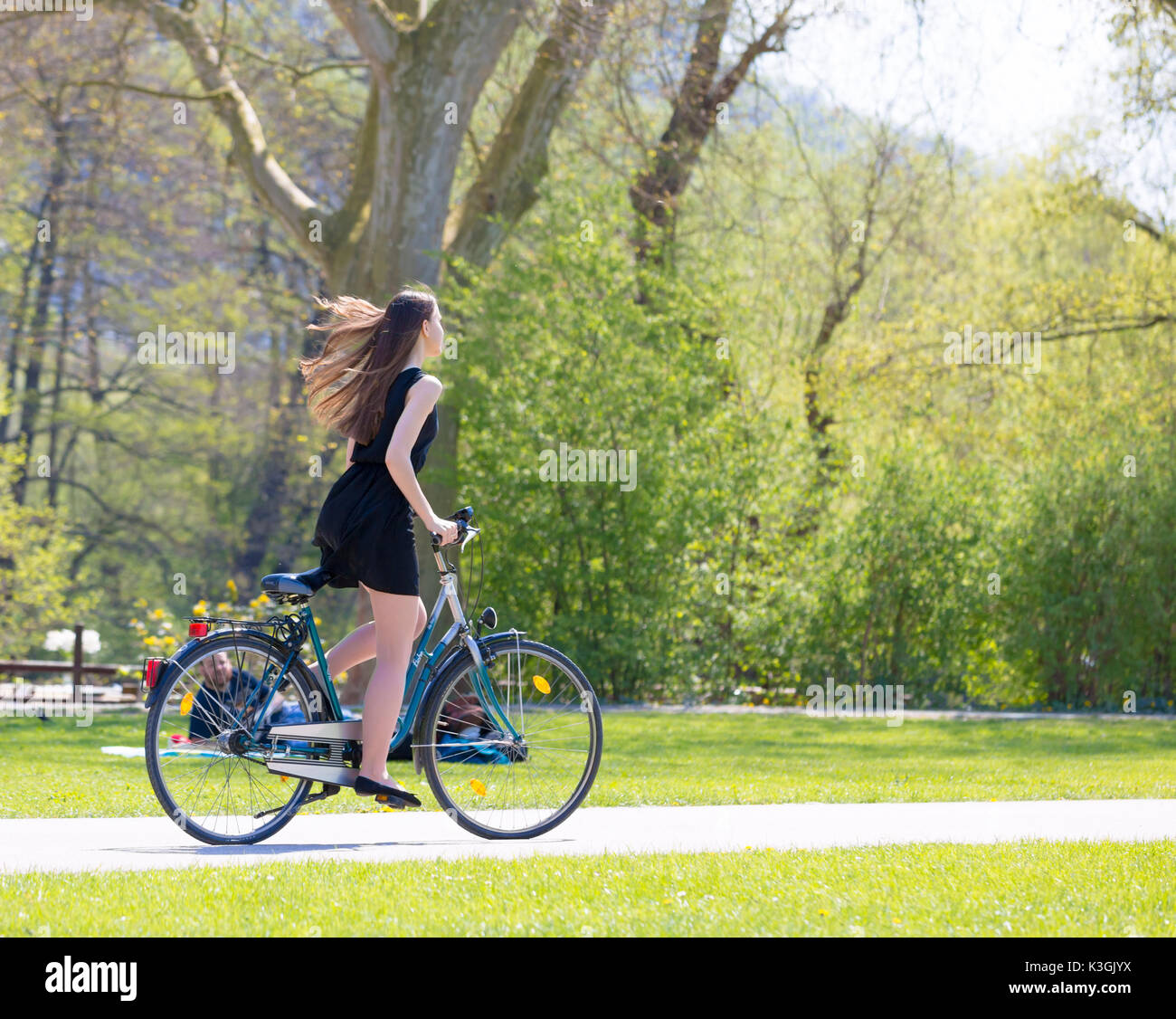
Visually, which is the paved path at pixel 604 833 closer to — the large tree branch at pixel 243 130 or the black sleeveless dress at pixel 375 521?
the black sleeveless dress at pixel 375 521

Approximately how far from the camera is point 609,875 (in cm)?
484

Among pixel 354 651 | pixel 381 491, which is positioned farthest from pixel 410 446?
pixel 354 651

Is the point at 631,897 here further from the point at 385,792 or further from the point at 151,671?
the point at 151,671

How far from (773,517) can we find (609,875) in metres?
12.2

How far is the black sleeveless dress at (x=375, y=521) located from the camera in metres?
5.66

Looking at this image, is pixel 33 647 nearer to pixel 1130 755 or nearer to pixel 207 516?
pixel 207 516

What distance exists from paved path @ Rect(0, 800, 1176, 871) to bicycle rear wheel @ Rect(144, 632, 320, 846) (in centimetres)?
13

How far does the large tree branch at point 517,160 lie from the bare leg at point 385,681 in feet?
38.0

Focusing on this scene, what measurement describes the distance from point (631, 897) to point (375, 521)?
6.41 ft

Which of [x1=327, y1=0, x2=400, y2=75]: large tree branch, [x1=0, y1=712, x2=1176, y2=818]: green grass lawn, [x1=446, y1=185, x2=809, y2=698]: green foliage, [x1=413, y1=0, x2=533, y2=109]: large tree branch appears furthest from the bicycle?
[x1=327, y1=0, x2=400, y2=75]: large tree branch

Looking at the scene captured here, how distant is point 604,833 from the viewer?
603 centimetres

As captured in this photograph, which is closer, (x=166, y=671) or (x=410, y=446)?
(x=166, y=671)

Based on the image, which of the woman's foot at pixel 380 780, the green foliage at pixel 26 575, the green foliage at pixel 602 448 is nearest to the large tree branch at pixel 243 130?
the green foliage at pixel 602 448

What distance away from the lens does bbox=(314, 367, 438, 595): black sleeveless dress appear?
5660 millimetres
